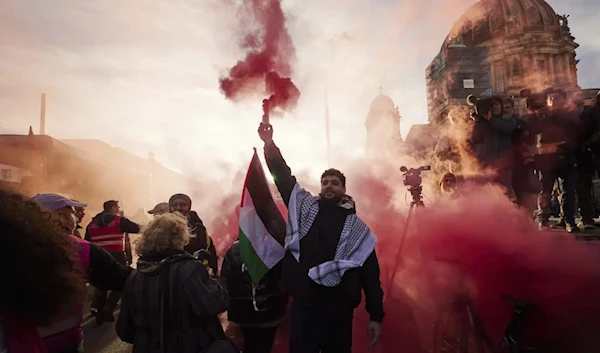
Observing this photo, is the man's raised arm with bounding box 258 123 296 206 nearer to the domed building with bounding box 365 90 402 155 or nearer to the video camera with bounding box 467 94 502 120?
the video camera with bounding box 467 94 502 120

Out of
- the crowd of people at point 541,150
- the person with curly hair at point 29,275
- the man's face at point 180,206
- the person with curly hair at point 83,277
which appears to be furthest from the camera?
the crowd of people at point 541,150

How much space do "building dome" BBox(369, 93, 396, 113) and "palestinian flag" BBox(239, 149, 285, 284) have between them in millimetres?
54498

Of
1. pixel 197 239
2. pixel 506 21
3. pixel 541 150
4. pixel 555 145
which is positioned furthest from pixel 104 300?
pixel 506 21

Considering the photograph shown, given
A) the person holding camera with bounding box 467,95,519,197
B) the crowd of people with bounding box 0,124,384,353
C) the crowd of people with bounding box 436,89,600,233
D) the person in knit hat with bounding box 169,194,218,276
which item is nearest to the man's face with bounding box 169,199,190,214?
the person in knit hat with bounding box 169,194,218,276

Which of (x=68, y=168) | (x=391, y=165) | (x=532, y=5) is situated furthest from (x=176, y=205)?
(x=532, y=5)

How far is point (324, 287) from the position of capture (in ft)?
10.4

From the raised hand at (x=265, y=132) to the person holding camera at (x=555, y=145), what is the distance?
4.52 meters

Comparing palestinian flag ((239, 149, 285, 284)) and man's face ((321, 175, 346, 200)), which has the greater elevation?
man's face ((321, 175, 346, 200))

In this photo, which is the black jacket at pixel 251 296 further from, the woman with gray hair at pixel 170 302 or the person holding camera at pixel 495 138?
the person holding camera at pixel 495 138

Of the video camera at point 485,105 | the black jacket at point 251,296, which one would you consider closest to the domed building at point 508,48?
the video camera at point 485,105

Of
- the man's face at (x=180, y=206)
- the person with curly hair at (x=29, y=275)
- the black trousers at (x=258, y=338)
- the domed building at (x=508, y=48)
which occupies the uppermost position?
the domed building at (x=508, y=48)

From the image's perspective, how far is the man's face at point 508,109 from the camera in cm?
663

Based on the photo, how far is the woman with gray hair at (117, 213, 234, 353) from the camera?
252 cm

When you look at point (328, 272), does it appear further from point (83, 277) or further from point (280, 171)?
point (83, 277)
